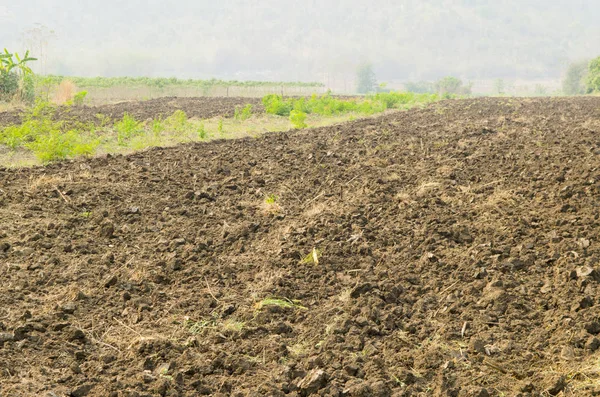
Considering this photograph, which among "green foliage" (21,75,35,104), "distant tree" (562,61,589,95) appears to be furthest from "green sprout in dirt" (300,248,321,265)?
"distant tree" (562,61,589,95)

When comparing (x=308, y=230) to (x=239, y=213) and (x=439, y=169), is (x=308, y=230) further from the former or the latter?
(x=439, y=169)

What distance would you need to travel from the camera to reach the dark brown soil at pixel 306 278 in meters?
4.21

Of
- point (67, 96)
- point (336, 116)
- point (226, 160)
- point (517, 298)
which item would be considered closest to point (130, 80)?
point (67, 96)

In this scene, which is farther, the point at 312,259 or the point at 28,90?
the point at 28,90

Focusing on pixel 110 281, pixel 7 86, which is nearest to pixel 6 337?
pixel 110 281

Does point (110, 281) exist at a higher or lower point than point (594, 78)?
lower

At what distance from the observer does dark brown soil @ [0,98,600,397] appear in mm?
4207

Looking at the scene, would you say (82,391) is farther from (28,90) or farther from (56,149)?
(28,90)

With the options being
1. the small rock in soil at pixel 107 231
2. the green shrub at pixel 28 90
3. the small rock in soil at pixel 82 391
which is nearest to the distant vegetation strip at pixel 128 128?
the green shrub at pixel 28 90

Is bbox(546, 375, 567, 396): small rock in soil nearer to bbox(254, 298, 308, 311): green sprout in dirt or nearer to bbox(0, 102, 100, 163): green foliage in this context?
bbox(254, 298, 308, 311): green sprout in dirt

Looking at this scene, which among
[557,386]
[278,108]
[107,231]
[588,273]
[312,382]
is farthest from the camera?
[278,108]

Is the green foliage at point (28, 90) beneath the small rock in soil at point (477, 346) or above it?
above

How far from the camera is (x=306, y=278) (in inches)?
230

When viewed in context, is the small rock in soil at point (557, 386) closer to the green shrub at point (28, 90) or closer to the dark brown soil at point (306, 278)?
the dark brown soil at point (306, 278)
